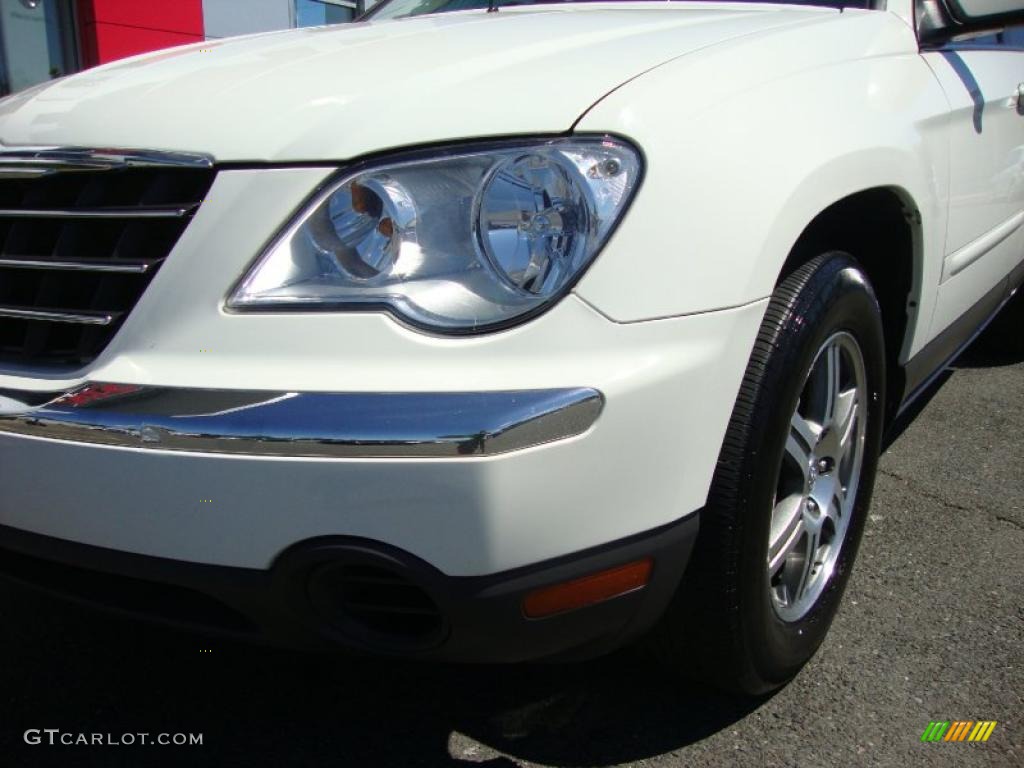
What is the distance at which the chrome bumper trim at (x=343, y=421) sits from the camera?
128 centimetres

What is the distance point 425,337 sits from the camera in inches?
52.9

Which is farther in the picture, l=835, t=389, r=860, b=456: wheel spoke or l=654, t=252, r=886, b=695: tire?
l=835, t=389, r=860, b=456: wheel spoke

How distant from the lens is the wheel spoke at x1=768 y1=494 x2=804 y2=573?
192 centimetres

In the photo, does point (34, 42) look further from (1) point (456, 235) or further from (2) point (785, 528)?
(2) point (785, 528)

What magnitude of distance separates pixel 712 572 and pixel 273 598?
71cm

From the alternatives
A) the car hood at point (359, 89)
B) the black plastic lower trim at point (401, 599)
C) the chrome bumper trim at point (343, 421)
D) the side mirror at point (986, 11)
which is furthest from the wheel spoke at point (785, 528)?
the side mirror at point (986, 11)

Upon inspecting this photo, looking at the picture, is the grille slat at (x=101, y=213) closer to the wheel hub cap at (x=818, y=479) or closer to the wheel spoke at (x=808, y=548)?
the wheel hub cap at (x=818, y=479)

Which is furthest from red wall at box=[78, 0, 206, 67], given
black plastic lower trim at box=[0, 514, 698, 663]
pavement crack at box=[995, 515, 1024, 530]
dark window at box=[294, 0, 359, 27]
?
pavement crack at box=[995, 515, 1024, 530]

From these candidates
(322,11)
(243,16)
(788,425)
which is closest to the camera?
(788,425)

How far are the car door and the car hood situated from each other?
671 millimetres

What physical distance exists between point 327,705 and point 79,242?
1.03m

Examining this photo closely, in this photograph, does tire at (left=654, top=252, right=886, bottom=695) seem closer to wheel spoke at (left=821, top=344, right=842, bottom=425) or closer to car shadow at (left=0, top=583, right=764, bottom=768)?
wheel spoke at (left=821, top=344, right=842, bottom=425)

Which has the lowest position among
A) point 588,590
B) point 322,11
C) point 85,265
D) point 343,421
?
point 588,590
